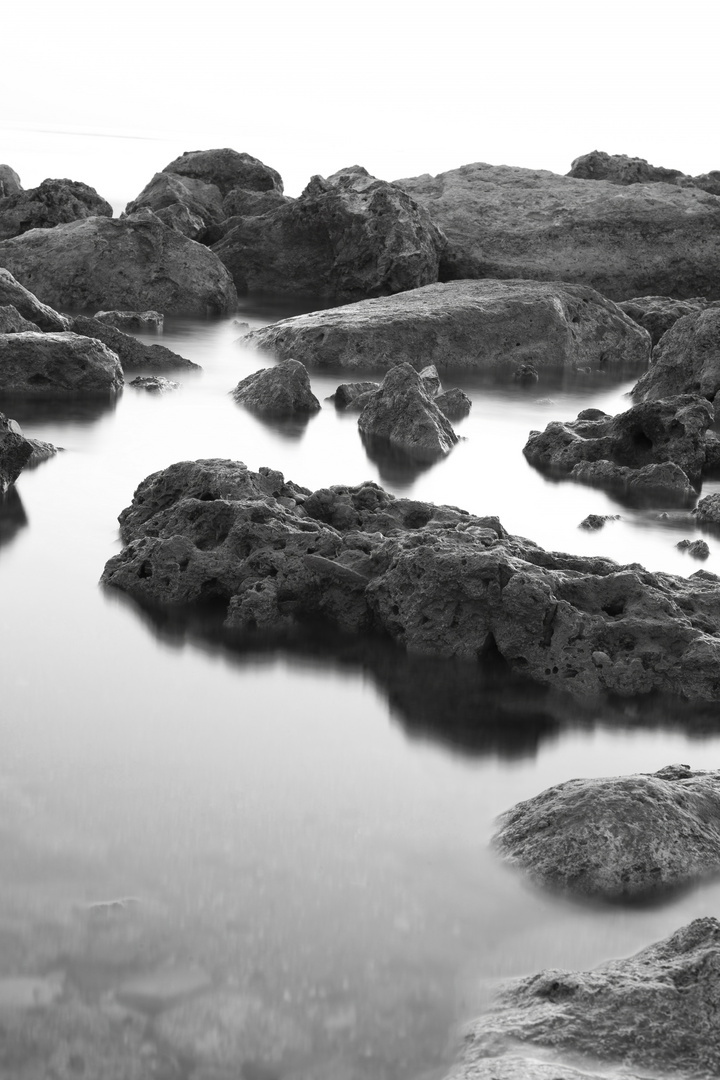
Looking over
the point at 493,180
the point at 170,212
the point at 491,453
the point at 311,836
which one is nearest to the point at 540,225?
the point at 493,180

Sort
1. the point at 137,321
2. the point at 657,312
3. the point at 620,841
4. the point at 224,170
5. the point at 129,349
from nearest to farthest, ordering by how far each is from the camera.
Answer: the point at 620,841
the point at 129,349
the point at 137,321
the point at 657,312
the point at 224,170

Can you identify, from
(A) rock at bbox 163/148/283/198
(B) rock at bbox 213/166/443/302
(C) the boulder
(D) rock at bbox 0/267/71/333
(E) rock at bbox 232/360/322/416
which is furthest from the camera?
(A) rock at bbox 163/148/283/198

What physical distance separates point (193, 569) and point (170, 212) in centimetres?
1863

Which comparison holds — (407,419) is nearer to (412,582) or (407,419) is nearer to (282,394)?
(282,394)

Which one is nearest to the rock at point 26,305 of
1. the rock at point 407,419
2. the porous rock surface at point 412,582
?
the rock at point 407,419

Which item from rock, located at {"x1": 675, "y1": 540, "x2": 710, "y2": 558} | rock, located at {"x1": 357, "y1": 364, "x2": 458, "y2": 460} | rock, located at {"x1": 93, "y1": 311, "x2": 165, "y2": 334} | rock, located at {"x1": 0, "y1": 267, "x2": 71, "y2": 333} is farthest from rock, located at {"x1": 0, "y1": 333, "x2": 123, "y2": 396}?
rock, located at {"x1": 675, "y1": 540, "x2": 710, "y2": 558}

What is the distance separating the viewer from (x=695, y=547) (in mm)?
9414

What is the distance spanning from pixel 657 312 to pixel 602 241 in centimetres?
451

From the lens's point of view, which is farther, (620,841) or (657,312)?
(657,312)

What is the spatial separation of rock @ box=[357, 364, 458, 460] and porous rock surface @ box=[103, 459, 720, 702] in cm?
390

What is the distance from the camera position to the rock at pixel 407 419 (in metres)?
12.5

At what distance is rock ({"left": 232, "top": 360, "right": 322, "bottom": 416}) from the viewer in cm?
1405

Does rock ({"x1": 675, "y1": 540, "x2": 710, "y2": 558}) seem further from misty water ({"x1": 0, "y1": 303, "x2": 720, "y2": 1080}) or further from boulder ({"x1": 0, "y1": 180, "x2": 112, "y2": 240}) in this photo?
boulder ({"x1": 0, "y1": 180, "x2": 112, "y2": 240})

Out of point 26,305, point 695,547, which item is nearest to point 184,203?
point 26,305
